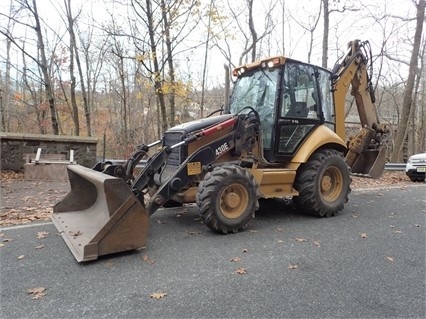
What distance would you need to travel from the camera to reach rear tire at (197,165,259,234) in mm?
4070

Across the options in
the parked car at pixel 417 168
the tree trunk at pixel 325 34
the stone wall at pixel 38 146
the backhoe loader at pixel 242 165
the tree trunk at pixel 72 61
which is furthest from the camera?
the tree trunk at pixel 72 61

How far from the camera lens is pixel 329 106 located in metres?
5.79

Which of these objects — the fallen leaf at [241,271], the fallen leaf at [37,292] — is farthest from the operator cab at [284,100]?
the fallen leaf at [37,292]

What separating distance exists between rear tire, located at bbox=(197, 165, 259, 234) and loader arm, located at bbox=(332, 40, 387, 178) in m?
2.53

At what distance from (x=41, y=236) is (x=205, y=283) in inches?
92.6

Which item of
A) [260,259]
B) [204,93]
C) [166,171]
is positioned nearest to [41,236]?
[166,171]

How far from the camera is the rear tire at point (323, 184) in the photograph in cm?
511

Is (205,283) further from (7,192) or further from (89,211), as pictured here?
(7,192)

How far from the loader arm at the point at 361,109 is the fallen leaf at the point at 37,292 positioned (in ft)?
16.7

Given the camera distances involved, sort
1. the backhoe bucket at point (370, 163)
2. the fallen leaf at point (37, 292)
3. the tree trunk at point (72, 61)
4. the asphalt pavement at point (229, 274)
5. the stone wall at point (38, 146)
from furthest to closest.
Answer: the tree trunk at point (72, 61)
the stone wall at point (38, 146)
the backhoe bucket at point (370, 163)
the fallen leaf at point (37, 292)
the asphalt pavement at point (229, 274)

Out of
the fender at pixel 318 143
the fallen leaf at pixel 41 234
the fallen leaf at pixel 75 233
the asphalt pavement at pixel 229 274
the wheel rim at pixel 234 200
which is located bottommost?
the asphalt pavement at pixel 229 274

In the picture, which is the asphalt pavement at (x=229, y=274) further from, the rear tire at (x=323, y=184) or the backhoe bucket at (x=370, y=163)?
the backhoe bucket at (x=370, y=163)

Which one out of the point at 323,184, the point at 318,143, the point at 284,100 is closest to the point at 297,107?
the point at 284,100

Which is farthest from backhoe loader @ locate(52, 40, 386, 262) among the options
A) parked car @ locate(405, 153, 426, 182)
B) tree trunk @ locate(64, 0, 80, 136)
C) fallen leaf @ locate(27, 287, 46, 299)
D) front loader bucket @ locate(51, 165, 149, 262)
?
tree trunk @ locate(64, 0, 80, 136)
